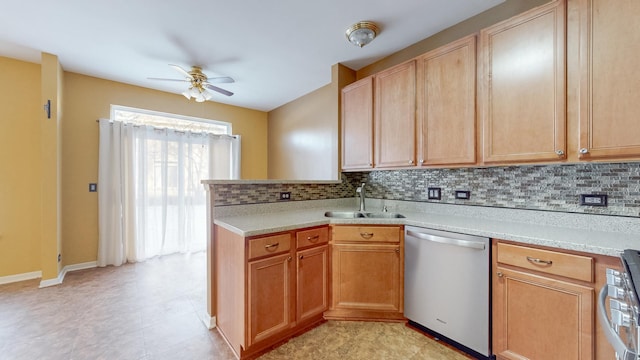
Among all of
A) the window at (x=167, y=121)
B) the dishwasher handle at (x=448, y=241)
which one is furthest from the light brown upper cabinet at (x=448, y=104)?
the window at (x=167, y=121)

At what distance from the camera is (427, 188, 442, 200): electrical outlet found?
235 centimetres

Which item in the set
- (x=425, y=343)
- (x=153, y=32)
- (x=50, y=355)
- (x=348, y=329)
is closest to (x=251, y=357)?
(x=348, y=329)

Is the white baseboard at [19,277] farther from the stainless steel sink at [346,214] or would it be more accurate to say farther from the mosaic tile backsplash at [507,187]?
the stainless steel sink at [346,214]

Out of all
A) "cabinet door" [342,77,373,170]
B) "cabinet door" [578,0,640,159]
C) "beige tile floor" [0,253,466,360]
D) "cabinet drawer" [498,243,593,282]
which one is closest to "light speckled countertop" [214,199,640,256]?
"cabinet drawer" [498,243,593,282]

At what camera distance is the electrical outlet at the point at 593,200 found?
1528 mm

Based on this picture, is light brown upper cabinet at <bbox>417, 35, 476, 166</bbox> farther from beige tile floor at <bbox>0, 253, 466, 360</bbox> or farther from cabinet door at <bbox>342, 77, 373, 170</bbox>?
beige tile floor at <bbox>0, 253, 466, 360</bbox>

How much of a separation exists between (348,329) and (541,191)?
179cm

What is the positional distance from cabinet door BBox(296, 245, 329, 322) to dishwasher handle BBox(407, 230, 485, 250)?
0.72m

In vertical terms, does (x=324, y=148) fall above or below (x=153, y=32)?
below

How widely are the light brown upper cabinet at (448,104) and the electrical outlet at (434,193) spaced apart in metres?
0.40

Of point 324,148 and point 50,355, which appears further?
point 324,148

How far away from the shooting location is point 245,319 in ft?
5.20

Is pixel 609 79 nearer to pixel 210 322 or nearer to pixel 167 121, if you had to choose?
pixel 210 322

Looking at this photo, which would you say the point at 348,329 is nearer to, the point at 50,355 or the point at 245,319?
the point at 245,319
